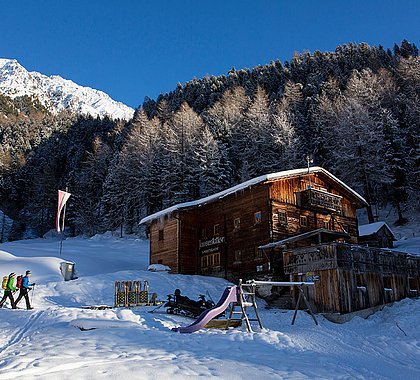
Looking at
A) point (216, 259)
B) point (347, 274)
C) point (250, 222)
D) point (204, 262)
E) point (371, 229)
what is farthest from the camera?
point (371, 229)

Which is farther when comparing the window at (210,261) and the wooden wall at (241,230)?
the window at (210,261)

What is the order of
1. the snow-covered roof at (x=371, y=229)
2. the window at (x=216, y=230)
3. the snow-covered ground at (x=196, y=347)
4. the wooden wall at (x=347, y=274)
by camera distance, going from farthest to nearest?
1. the snow-covered roof at (x=371, y=229)
2. the window at (x=216, y=230)
3. the wooden wall at (x=347, y=274)
4. the snow-covered ground at (x=196, y=347)

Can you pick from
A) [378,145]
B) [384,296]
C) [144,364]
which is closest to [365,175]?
[378,145]

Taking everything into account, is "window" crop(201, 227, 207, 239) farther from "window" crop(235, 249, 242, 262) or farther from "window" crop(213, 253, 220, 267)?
"window" crop(235, 249, 242, 262)

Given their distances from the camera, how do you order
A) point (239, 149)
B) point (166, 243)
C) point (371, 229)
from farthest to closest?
point (239, 149) < point (371, 229) < point (166, 243)

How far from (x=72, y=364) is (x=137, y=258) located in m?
32.5

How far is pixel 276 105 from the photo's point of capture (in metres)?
69.9

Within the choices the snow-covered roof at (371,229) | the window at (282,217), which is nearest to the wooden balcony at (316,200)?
the window at (282,217)

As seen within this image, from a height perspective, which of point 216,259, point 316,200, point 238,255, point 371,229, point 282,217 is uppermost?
point 316,200

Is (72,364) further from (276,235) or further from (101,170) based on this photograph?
(101,170)

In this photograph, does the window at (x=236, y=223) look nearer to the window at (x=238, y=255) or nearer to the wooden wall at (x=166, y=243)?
the window at (x=238, y=255)

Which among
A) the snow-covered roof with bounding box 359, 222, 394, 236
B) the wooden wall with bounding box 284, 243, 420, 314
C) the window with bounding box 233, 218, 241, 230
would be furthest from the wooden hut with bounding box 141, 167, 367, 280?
the snow-covered roof with bounding box 359, 222, 394, 236

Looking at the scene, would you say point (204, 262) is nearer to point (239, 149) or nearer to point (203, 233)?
point (203, 233)

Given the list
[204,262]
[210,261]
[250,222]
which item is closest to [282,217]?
[250,222]
